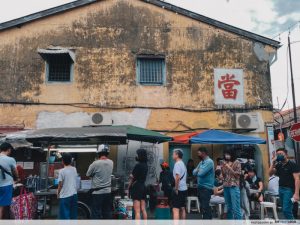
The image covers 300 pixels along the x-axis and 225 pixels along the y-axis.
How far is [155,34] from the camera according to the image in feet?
42.2

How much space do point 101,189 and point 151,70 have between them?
6.41m

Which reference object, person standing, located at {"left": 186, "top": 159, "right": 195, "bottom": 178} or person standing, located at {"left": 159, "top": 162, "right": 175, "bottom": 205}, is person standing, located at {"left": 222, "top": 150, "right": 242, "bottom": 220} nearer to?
person standing, located at {"left": 159, "top": 162, "right": 175, "bottom": 205}

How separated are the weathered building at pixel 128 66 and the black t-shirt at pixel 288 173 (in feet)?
16.4

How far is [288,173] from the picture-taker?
739 cm

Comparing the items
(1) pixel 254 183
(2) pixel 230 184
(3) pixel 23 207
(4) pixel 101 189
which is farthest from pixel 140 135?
(1) pixel 254 183

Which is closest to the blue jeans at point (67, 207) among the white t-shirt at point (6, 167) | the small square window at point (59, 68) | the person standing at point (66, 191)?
the person standing at point (66, 191)

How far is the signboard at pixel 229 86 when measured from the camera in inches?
498

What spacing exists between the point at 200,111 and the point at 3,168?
7.73 metres

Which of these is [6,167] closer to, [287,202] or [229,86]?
[287,202]

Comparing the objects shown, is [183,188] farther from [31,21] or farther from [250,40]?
[31,21]

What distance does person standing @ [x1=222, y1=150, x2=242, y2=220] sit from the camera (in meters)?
7.54

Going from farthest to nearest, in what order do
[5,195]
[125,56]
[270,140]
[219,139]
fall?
[125,56], [270,140], [219,139], [5,195]

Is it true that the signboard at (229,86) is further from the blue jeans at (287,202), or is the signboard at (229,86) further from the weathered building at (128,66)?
the blue jeans at (287,202)

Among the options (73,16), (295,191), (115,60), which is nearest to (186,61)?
(115,60)
